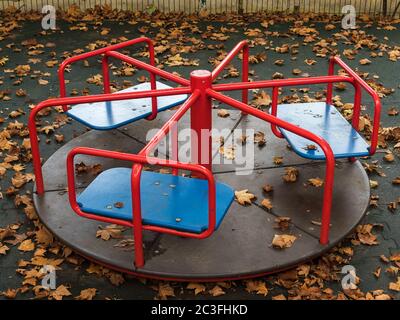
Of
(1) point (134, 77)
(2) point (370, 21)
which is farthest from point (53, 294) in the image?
(2) point (370, 21)

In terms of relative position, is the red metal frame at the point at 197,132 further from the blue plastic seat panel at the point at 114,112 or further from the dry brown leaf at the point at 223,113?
the dry brown leaf at the point at 223,113

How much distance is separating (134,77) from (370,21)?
152 inches

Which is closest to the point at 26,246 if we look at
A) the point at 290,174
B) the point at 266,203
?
the point at 266,203

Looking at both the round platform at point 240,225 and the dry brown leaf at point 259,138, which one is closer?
the round platform at point 240,225

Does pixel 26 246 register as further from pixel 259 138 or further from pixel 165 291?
pixel 259 138

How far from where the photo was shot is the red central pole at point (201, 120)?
14.9 feet

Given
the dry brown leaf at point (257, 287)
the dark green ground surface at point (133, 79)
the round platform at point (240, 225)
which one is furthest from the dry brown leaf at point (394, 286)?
the dry brown leaf at point (257, 287)

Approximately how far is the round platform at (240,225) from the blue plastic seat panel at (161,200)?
34 cm

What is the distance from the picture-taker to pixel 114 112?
5.34 metres

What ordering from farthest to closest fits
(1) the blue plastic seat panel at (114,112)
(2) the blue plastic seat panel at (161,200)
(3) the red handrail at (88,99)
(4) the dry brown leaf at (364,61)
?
(4) the dry brown leaf at (364,61)
(1) the blue plastic seat panel at (114,112)
(3) the red handrail at (88,99)
(2) the blue plastic seat panel at (161,200)

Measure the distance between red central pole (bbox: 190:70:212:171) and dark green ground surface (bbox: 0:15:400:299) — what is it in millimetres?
1087

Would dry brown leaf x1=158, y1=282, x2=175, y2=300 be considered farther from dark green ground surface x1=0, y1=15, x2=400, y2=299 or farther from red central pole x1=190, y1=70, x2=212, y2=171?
red central pole x1=190, y1=70, x2=212, y2=171

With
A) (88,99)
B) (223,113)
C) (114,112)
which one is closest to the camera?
(88,99)

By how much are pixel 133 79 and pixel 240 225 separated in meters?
3.44
